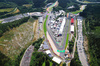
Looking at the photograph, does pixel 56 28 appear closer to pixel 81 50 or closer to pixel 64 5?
pixel 81 50

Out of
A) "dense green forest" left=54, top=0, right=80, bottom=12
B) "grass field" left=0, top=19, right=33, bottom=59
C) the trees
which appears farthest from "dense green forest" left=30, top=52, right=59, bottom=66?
"dense green forest" left=54, top=0, right=80, bottom=12

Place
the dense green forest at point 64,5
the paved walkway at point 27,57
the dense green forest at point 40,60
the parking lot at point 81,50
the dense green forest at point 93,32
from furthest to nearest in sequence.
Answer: the dense green forest at point 64,5 < the dense green forest at point 93,32 < the parking lot at point 81,50 < the paved walkway at point 27,57 < the dense green forest at point 40,60

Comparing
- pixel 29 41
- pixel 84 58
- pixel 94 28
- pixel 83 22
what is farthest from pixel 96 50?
pixel 29 41

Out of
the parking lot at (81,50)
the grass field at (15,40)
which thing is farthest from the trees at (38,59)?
the parking lot at (81,50)

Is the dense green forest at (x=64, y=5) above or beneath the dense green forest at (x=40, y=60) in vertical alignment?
above

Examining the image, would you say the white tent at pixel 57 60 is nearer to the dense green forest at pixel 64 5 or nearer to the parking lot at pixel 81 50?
the parking lot at pixel 81 50

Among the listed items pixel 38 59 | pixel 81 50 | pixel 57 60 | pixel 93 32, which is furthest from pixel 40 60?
pixel 93 32
